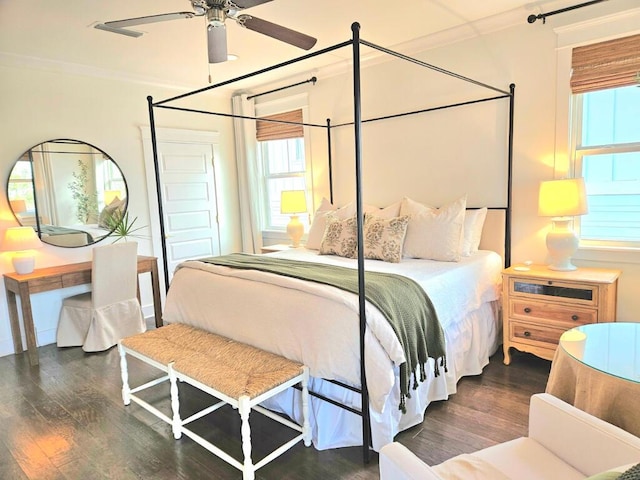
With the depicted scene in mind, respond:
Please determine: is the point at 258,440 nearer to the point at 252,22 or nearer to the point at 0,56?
the point at 252,22

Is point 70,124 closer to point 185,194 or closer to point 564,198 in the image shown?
point 185,194

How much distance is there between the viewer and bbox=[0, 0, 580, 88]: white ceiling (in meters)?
2.90

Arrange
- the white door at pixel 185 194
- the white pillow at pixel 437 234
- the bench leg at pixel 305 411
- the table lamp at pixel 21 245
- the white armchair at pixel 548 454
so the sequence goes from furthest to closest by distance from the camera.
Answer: the white door at pixel 185 194 → the table lamp at pixel 21 245 → the white pillow at pixel 437 234 → the bench leg at pixel 305 411 → the white armchair at pixel 548 454

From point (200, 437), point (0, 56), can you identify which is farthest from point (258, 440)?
point (0, 56)

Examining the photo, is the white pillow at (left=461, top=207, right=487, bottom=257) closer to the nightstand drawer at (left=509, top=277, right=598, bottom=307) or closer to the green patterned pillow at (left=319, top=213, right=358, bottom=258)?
the nightstand drawer at (left=509, top=277, right=598, bottom=307)

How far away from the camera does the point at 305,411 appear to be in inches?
86.7

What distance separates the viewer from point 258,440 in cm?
233

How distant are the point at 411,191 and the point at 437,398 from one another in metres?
2.05

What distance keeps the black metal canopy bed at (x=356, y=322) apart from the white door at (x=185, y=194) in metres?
2.01

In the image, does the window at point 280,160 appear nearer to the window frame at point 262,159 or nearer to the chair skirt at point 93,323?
the window frame at point 262,159

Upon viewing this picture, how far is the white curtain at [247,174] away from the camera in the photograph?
5.36 meters

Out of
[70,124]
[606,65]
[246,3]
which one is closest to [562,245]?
[606,65]

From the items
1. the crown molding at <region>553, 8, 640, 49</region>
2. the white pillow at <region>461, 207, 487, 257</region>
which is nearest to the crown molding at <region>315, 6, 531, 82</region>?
the crown molding at <region>553, 8, 640, 49</region>

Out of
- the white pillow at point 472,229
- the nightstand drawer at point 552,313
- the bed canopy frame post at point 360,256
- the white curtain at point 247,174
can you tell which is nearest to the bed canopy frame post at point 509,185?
the white pillow at point 472,229
